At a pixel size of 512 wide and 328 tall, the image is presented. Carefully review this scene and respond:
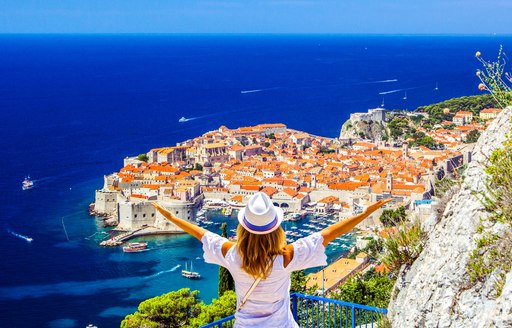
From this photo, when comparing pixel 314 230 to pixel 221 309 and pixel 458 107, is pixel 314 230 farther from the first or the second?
pixel 458 107

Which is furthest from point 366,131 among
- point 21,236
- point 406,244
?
point 406,244

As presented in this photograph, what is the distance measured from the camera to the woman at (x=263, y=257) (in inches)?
53.7

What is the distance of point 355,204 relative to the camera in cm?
2217

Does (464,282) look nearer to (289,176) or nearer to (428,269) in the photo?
(428,269)

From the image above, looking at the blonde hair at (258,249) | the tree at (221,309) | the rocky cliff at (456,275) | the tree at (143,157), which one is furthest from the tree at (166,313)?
the tree at (143,157)

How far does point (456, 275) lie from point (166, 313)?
7447 millimetres

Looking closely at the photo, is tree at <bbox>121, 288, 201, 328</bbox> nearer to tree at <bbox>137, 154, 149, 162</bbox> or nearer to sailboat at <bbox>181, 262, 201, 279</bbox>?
sailboat at <bbox>181, 262, 201, 279</bbox>

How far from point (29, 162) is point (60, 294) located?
1515cm

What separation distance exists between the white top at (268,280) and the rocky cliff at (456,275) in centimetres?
47

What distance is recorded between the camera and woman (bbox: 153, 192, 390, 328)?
137 centimetres

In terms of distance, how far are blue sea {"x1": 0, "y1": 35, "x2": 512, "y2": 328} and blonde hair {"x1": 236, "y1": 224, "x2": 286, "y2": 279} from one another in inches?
500

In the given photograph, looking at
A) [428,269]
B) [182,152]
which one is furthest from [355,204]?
[428,269]

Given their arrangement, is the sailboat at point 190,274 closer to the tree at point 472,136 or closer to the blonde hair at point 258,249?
the tree at point 472,136

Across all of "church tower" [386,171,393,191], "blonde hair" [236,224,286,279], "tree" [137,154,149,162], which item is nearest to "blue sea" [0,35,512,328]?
"tree" [137,154,149,162]
